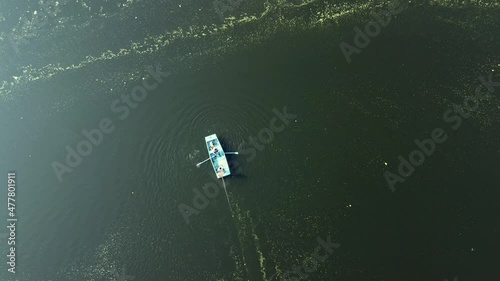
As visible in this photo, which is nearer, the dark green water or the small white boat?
the dark green water

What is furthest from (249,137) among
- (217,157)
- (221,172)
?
(221,172)

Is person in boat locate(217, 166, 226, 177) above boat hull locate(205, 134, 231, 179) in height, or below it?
below

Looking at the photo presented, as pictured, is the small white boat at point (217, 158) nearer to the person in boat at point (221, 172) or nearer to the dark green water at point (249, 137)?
the person in boat at point (221, 172)

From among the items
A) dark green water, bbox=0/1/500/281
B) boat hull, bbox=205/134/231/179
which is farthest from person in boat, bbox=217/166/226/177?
dark green water, bbox=0/1/500/281

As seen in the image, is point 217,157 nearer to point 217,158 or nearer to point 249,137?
point 217,158

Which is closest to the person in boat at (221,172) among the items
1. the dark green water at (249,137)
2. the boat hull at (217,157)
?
the boat hull at (217,157)

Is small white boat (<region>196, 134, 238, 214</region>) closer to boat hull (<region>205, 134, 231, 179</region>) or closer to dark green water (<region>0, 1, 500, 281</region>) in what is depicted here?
boat hull (<region>205, 134, 231, 179</region>)

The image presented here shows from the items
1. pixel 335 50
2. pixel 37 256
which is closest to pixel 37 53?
pixel 37 256
